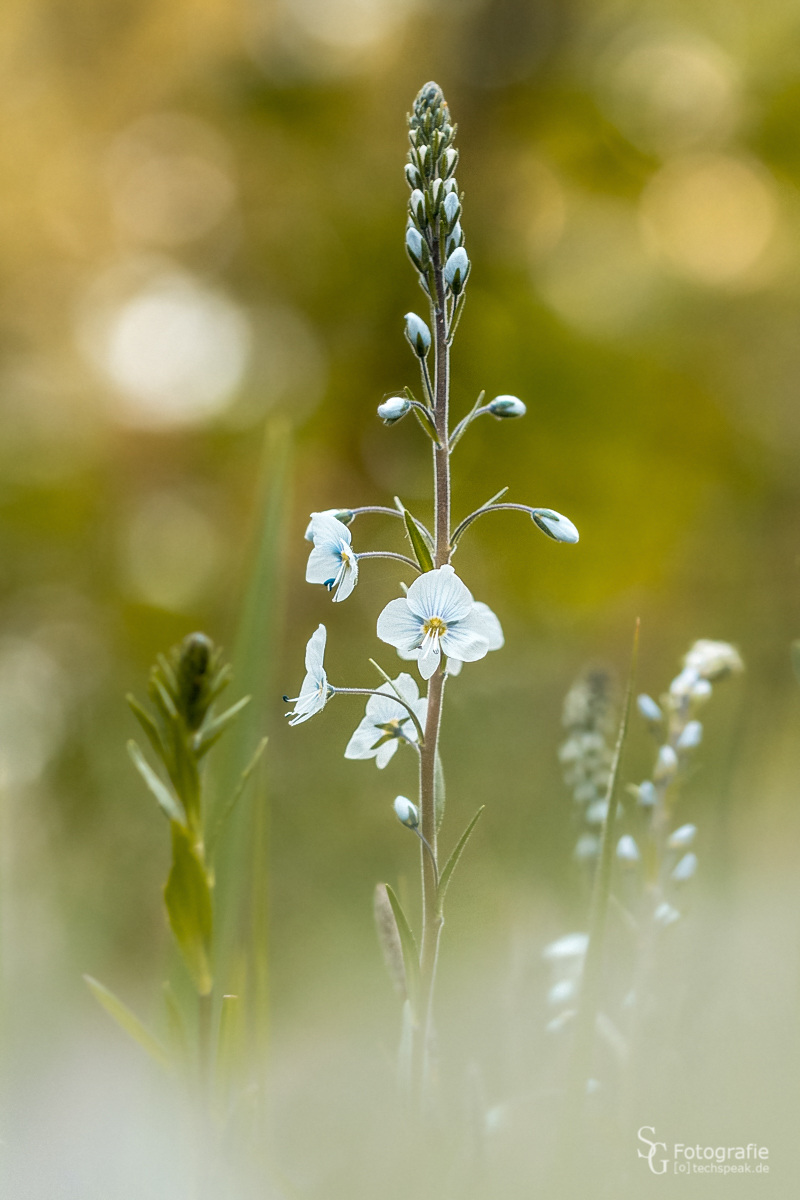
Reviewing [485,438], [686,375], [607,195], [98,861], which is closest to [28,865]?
[98,861]

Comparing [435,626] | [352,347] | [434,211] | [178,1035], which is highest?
[352,347]

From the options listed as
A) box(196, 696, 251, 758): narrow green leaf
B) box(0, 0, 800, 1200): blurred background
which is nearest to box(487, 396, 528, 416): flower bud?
box(196, 696, 251, 758): narrow green leaf

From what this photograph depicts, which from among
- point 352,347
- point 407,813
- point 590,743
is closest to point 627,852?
point 590,743

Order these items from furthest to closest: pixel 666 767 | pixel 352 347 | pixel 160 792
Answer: pixel 352 347, pixel 666 767, pixel 160 792

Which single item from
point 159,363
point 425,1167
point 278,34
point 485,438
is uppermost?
point 278,34

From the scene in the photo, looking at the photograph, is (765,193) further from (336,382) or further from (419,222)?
(419,222)

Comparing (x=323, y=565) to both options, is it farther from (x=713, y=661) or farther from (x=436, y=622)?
(x=713, y=661)

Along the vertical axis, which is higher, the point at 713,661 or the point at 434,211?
the point at 434,211
